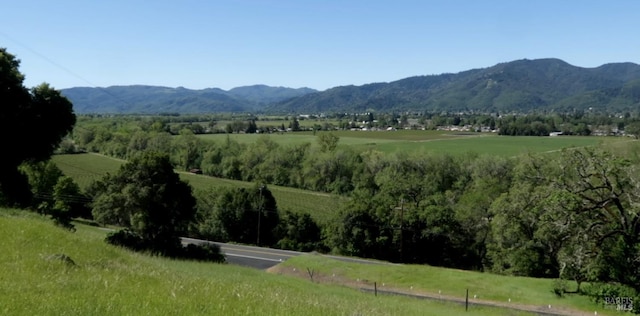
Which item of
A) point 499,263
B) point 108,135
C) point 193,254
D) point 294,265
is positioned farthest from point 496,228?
point 108,135

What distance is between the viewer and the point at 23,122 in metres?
24.1

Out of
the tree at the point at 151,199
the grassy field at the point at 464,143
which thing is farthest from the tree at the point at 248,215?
the grassy field at the point at 464,143

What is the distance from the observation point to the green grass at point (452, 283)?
85.3ft

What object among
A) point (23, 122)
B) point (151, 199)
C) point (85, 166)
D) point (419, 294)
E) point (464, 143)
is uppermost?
point (23, 122)

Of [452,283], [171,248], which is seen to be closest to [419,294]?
[452,283]

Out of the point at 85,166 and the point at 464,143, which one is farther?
the point at 464,143

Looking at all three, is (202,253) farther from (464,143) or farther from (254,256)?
(464,143)

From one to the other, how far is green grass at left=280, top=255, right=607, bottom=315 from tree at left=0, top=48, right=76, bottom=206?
18011mm

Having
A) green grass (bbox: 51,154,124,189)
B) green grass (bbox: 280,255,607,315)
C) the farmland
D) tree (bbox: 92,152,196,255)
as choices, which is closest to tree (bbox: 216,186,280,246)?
tree (bbox: 92,152,196,255)

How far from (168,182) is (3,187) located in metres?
11.0

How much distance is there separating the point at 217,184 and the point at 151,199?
2266 inches

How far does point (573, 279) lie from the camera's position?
27312mm

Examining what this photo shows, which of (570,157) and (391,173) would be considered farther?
(391,173)

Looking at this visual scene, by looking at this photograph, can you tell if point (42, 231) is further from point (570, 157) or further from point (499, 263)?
point (499, 263)
